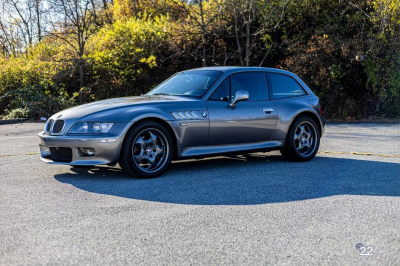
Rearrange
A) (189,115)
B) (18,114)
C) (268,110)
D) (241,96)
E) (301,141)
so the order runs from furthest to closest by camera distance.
A: (18,114) < (301,141) < (268,110) < (241,96) < (189,115)

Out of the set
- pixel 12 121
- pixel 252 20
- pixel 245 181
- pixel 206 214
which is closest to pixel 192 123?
pixel 245 181

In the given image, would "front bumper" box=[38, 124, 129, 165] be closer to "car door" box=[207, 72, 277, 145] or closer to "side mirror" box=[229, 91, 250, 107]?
"car door" box=[207, 72, 277, 145]

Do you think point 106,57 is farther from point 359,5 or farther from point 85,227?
point 85,227

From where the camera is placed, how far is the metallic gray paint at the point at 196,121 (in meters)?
6.26

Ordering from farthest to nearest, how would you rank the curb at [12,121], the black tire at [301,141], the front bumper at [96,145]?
the curb at [12,121]
the black tire at [301,141]
the front bumper at [96,145]

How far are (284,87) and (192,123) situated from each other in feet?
6.87

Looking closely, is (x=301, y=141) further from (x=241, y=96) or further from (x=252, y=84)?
(x=241, y=96)

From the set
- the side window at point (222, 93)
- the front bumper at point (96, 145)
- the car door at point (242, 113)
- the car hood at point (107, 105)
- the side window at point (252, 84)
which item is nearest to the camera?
the front bumper at point (96, 145)

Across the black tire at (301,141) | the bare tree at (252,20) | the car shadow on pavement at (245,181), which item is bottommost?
the car shadow on pavement at (245,181)

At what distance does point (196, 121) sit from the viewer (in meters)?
6.85

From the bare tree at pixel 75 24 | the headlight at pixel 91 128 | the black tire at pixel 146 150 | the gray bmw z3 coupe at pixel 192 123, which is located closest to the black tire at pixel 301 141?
the gray bmw z3 coupe at pixel 192 123

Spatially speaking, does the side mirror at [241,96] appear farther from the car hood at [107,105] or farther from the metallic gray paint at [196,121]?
the car hood at [107,105]

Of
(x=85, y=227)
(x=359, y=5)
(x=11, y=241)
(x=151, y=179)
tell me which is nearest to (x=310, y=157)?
(x=151, y=179)

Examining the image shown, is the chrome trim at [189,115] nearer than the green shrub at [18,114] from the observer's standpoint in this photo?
Yes
